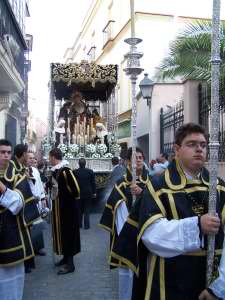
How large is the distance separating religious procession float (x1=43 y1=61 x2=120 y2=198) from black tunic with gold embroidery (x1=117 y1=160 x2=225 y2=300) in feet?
35.9

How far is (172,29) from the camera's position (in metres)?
22.6

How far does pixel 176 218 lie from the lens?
2887 millimetres

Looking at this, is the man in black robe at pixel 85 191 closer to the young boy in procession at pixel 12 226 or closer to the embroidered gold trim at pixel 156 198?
the young boy in procession at pixel 12 226

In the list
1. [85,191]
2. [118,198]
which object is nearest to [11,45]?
[85,191]

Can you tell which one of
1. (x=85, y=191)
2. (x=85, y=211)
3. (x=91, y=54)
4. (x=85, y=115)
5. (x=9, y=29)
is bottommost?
(x=85, y=211)

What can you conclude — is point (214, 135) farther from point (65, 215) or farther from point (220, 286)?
point (65, 215)

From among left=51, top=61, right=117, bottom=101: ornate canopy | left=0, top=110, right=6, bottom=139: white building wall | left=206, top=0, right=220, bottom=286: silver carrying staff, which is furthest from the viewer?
left=0, top=110, right=6, bottom=139: white building wall

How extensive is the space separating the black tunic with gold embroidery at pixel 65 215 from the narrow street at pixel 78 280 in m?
0.36

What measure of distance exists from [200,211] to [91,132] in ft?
42.9

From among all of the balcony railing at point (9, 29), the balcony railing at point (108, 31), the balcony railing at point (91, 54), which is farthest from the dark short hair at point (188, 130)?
the balcony railing at point (91, 54)

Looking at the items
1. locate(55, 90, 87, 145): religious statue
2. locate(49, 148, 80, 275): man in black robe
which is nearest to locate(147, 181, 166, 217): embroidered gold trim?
locate(49, 148, 80, 275): man in black robe

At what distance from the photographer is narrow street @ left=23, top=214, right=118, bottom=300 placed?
589 cm

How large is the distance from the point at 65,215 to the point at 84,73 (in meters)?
8.47

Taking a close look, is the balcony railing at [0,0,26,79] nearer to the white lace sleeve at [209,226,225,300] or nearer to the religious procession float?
the religious procession float
